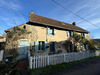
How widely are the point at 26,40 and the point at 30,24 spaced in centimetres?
238

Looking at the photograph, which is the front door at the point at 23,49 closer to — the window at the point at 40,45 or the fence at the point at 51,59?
the window at the point at 40,45

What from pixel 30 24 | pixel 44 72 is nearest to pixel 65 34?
pixel 30 24

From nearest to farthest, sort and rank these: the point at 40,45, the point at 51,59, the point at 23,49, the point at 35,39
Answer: the point at 51,59 → the point at 23,49 → the point at 35,39 → the point at 40,45

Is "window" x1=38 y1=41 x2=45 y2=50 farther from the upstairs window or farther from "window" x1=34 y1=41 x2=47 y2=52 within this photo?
the upstairs window

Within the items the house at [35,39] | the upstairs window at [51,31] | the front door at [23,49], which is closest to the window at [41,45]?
the house at [35,39]

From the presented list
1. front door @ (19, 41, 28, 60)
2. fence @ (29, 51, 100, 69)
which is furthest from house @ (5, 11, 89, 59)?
fence @ (29, 51, 100, 69)

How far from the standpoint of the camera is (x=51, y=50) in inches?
349

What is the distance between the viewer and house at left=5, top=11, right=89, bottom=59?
6.76m

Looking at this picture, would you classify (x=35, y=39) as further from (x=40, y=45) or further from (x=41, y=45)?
(x=41, y=45)

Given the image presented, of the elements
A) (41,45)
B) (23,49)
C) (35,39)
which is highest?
(35,39)

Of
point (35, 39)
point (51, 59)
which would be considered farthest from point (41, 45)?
point (51, 59)

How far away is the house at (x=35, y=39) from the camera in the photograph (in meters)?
6.76

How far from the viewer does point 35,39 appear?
7727 millimetres

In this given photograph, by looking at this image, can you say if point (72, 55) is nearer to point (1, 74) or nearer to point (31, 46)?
point (31, 46)
